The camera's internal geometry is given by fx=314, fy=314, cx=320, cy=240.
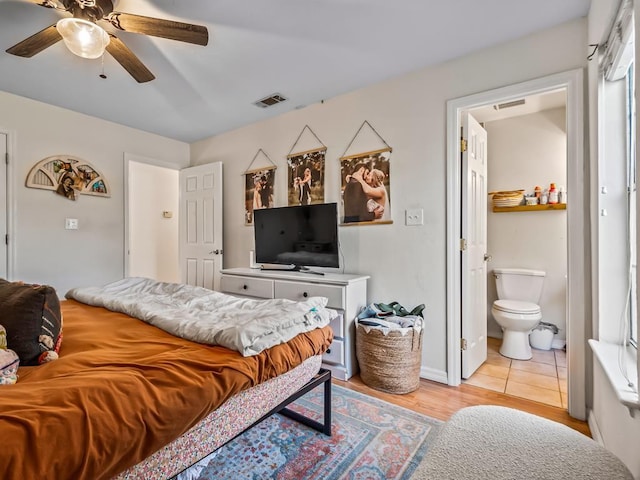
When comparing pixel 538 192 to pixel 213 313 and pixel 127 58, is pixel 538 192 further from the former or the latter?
pixel 127 58

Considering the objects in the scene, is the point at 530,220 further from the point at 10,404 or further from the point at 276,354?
the point at 10,404

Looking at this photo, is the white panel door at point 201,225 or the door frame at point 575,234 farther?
the white panel door at point 201,225

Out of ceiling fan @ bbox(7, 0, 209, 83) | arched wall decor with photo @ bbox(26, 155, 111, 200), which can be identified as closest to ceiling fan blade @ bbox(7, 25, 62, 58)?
ceiling fan @ bbox(7, 0, 209, 83)

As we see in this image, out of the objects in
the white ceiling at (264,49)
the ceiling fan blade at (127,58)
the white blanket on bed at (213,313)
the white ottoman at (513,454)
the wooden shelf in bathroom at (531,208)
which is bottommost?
the white ottoman at (513,454)

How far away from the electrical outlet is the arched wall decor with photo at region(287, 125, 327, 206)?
0.87 m

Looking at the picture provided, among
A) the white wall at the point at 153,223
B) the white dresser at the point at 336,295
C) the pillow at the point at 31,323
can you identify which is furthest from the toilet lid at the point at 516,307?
the white wall at the point at 153,223

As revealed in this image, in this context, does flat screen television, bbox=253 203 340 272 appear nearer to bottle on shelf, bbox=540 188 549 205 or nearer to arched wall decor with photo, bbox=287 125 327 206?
arched wall decor with photo, bbox=287 125 327 206

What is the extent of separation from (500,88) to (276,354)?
89.8 inches

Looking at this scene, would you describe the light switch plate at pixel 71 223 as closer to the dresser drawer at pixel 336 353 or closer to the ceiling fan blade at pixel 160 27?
the ceiling fan blade at pixel 160 27

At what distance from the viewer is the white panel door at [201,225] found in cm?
381

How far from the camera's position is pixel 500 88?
219 centimetres

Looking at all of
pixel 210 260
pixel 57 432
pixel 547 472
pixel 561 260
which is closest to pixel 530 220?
pixel 561 260

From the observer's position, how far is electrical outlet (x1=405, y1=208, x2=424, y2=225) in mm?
2504

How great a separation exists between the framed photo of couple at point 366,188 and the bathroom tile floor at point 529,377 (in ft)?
4.86
